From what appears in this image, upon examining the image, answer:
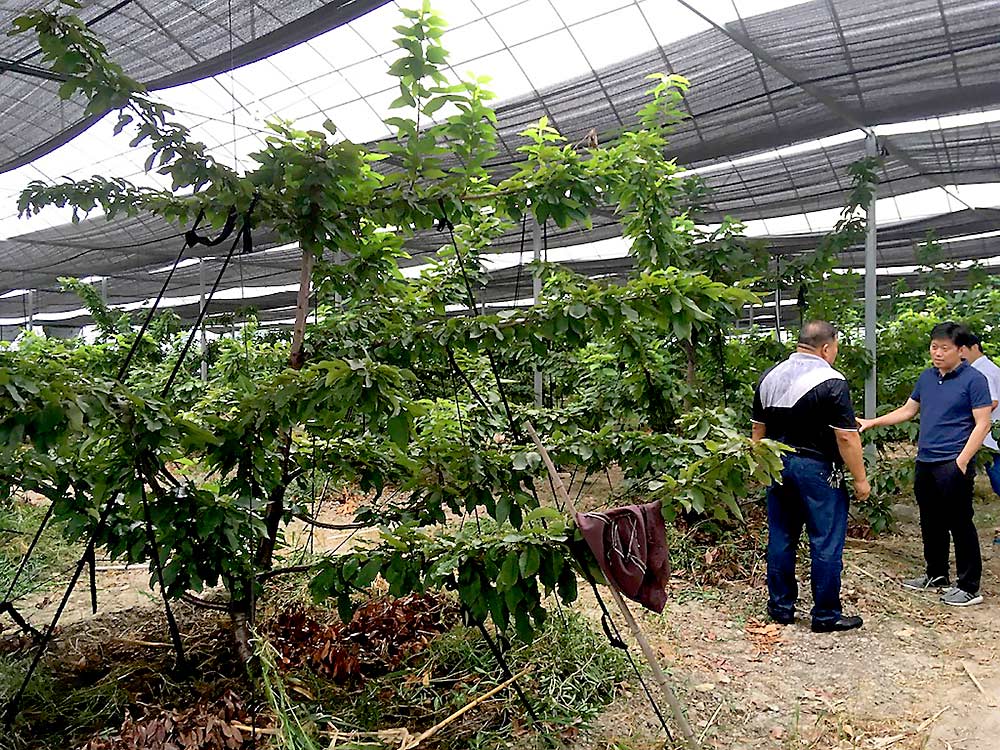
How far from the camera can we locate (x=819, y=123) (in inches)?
244

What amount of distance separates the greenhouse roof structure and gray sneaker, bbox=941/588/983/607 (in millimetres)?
3082

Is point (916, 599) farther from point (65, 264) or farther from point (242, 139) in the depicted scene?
point (65, 264)

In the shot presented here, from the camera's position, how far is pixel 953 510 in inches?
171

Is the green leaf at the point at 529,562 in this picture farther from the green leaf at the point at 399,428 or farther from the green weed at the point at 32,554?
the green weed at the point at 32,554

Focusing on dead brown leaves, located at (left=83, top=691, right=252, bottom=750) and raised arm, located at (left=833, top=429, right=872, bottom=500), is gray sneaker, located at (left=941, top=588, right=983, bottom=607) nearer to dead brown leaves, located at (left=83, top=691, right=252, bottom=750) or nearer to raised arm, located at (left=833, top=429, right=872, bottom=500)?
raised arm, located at (left=833, top=429, right=872, bottom=500)

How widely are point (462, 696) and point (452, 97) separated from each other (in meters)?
2.30

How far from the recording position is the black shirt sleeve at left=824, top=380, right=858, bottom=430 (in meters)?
3.81

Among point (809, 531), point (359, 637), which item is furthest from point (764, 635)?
point (359, 637)

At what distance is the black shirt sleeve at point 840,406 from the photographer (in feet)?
12.5

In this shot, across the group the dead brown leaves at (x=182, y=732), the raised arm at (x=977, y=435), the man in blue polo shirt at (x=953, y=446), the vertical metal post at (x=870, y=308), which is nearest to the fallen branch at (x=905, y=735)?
the man in blue polo shirt at (x=953, y=446)

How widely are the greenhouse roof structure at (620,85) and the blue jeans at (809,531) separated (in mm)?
1800

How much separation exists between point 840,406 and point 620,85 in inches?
148

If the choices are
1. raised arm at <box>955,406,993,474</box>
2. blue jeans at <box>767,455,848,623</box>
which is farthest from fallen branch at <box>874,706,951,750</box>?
raised arm at <box>955,406,993,474</box>

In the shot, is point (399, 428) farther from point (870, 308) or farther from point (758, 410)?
point (870, 308)
